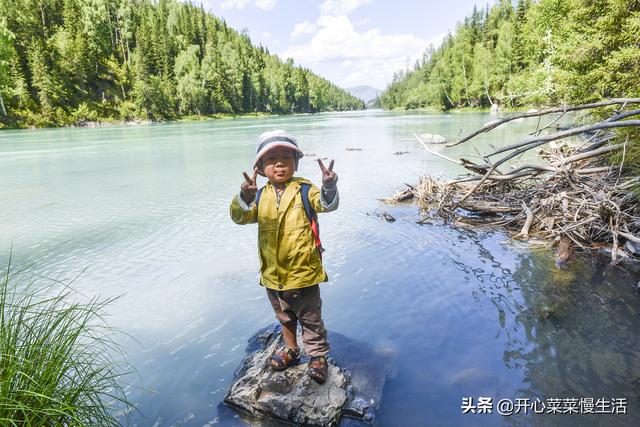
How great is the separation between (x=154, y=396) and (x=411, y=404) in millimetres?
2325

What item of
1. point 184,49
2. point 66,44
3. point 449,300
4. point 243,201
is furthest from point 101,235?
point 184,49

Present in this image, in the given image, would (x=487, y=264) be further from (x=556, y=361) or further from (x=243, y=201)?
(x=243, y=201)

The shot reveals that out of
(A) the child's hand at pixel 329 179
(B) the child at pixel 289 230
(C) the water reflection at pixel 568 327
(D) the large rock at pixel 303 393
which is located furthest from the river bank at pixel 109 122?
(C) the water reflection at pixel 568 327

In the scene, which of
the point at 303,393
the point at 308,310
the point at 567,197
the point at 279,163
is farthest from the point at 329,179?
the point at 567,197

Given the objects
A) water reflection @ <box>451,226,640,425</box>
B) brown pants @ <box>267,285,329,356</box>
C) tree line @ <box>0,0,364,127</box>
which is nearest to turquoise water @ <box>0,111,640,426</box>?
water reflection @ <box>451,226,640,425</box>

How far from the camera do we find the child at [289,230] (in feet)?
9.73

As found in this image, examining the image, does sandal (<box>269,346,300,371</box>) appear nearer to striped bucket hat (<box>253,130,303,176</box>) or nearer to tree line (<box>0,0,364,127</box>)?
striped bucket hat (<box>253,130,303,176</box>)

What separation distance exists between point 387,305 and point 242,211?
2.64 meters

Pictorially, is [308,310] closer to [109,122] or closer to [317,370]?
[317,370]

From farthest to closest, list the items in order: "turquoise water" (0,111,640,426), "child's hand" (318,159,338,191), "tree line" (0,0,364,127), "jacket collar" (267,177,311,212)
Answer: "tree line" (0,0,364,127), "turquoise water" (0,111,640,426), "jacket collar" (267,177,311,212), "child's hand" (318,159,338,191)

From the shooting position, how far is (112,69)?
3356 inches

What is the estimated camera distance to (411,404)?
3.12 m

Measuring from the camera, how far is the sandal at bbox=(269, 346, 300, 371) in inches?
125

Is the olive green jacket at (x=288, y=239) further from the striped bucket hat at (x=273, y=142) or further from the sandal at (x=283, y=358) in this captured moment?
the sandal at (x=283, y=358)
